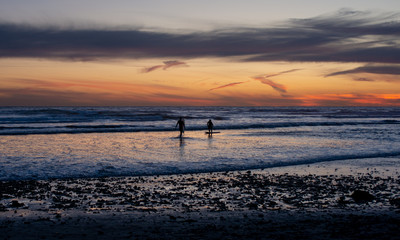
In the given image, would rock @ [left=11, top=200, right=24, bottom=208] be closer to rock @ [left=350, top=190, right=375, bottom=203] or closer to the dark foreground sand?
the dark foreground sand

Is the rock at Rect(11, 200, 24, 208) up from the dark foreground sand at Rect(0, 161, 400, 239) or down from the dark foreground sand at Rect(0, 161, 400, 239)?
up

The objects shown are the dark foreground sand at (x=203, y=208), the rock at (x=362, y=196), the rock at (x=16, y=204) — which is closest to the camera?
the dark foreground sand at (x=203, y=208)

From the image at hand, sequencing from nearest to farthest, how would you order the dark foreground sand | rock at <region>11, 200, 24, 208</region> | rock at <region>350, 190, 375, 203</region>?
1. the dark foreground sand
2. rock at <region>11, 200, 24, 208</region>
3. rock at <region>350, 190, 375, 203</region>

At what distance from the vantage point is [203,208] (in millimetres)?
8898

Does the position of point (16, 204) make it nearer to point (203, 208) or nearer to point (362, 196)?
point (203, 208)

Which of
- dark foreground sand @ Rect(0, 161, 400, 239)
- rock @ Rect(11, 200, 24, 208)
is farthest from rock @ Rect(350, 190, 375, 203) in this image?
rock @ Rect(11, 200, 24, 208)

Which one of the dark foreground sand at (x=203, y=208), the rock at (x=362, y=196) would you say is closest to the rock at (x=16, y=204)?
the dark foreground sand at (x=203, y=208)

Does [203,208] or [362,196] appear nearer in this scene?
[203,208]

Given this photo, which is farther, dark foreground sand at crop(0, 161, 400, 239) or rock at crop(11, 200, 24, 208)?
rock at crop(11, 200, 24, 208)

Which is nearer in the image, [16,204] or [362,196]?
[16,204]

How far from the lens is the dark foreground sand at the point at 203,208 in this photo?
713 cm

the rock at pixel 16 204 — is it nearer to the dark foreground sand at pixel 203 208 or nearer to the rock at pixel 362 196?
the dark foreground sand at pixel 203 208

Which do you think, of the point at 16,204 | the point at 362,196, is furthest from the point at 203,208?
the point at 16,204

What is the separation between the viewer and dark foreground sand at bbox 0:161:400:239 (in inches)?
281
